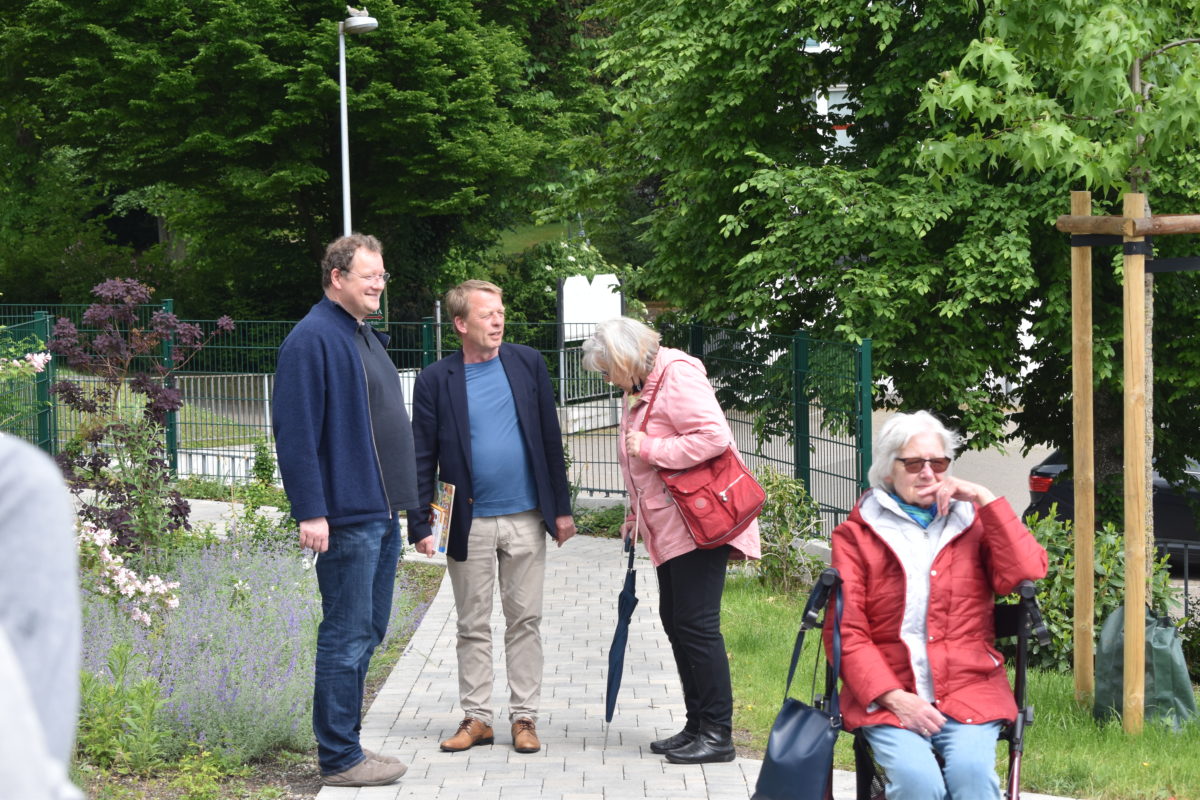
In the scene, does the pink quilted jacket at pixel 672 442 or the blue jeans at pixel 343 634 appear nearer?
the blue jeans at pixel 343 634

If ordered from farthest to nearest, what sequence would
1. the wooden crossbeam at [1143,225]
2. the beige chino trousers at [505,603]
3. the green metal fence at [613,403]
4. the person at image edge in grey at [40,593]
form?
the green metal fence at [613,403] → the wooden crossbeam at [1143,225] → the beige chino trousers at [505,603] → the person at image edge in grey at [40,593]

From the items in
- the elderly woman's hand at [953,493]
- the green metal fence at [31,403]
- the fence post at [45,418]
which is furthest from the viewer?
the fence post at [45,418]

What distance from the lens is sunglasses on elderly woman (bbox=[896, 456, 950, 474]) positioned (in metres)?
4.38

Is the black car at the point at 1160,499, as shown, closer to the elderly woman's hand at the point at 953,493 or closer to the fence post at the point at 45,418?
the fence post at the point at 45,418

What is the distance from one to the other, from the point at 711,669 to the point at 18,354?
9.60 m

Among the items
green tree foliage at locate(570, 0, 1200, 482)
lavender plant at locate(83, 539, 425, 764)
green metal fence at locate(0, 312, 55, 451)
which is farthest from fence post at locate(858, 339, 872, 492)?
green metal fence at locate(0, 312, 55, 451)

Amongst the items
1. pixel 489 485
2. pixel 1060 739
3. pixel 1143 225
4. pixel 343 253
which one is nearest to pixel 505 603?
pixel 489 485

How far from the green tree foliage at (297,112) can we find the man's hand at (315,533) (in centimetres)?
2448

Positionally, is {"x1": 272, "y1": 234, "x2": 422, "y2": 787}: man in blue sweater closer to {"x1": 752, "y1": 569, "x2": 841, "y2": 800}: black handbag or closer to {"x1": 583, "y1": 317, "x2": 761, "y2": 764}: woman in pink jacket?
{"x1": 583, "y1": 317, "x2": 761, "y2": 764}: woman in pink jacket

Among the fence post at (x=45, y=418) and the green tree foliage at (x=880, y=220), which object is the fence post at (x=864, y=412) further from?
the fence post at (x=45, y=418)

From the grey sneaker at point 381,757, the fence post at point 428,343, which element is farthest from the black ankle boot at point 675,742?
the fence post at point 428,343

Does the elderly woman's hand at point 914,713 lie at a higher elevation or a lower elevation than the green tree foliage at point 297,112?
lower

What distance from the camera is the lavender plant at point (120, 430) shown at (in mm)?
9016

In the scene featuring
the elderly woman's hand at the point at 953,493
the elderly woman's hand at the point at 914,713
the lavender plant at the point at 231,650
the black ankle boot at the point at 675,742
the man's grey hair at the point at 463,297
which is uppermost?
the man's grey hair at the point at 463,297
